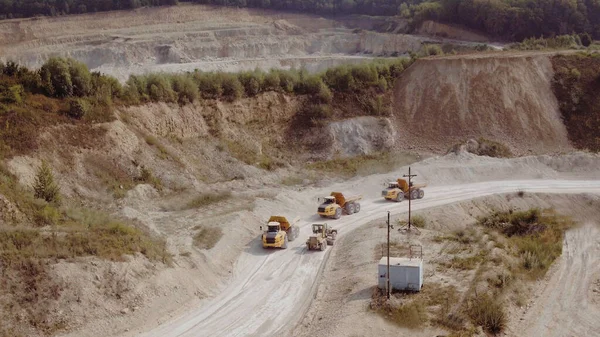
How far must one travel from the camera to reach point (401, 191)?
44.7 meters

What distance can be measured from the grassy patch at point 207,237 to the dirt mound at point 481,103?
26.5 metres

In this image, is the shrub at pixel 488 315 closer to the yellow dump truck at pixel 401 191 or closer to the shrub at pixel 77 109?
the yellow dump truck at pixel 401 191

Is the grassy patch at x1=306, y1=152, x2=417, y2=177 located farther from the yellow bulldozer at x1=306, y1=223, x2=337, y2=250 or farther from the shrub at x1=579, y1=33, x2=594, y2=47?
the shrub at x1=579, y1=33, x2=594, y2=47

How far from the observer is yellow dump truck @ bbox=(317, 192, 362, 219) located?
134 feet

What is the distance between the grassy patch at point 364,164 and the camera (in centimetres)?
5125

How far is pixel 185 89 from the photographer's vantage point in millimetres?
53438

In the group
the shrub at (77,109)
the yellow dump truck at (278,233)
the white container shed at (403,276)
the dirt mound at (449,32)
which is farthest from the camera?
the dirt mound at (449,32)

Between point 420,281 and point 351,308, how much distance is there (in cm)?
361

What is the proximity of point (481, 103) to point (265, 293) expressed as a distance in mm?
36649

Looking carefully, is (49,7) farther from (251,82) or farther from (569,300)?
(569,300)

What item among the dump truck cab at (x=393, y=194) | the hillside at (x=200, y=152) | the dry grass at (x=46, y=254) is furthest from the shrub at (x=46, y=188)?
the dump truck cab at (x=393, y=194)

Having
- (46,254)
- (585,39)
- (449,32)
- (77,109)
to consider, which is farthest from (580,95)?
(46,254)

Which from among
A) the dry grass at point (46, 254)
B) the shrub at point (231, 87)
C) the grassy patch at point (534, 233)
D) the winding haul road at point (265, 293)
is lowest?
the grassy patch at point (534, 233)

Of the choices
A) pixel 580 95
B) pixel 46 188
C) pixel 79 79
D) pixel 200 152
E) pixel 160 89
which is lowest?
pixel 200 152
